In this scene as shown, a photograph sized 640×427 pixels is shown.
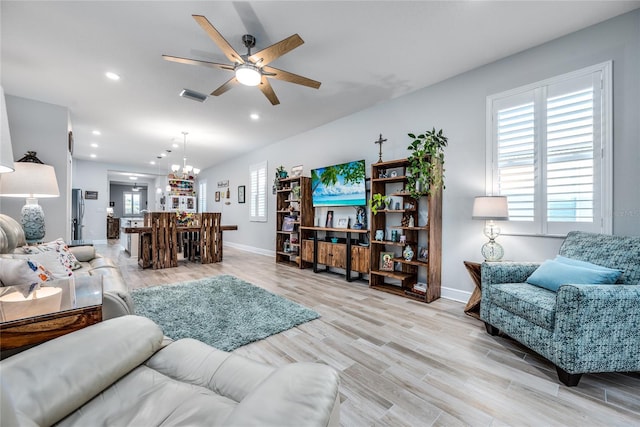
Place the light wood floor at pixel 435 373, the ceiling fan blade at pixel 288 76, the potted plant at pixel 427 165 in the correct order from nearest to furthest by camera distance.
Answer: the light wood floor at pixel 435 373 → the ceiling fan blade at pixel 288 76 → the potted plant at pixel 427 165

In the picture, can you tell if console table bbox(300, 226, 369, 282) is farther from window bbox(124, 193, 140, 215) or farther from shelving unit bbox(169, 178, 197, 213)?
window bbox(124, 193, 140, 215)

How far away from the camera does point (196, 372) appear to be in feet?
3.21

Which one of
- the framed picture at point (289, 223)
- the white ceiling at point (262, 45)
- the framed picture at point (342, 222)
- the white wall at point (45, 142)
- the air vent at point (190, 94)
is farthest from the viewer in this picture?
the framed picture at point (289, 223)

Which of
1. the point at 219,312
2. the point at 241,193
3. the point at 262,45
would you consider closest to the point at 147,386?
the point at 219,312

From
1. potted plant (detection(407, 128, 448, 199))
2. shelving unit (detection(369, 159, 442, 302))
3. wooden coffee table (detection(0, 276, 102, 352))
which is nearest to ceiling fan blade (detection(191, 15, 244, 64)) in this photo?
wooden coffee table (detection(0, 276, 102, 352))

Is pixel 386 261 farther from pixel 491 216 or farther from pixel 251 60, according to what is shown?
pixel 251 60

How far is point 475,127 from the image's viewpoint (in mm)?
3162

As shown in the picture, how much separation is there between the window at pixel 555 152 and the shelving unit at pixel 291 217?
9.87ft

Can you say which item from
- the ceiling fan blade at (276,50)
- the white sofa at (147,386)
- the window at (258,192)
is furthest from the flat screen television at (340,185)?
the white sofa at (147,386)

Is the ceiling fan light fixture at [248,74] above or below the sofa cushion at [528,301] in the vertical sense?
above

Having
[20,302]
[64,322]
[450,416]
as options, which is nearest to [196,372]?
[64,322]

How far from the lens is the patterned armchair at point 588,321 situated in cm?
160

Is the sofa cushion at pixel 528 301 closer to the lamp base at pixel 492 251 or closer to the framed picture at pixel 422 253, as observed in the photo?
the lamp base at pixel 492 251

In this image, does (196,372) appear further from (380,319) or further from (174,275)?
(174,275)
